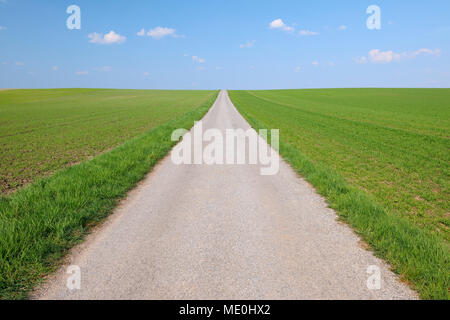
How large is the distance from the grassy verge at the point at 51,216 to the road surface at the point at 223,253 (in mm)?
272

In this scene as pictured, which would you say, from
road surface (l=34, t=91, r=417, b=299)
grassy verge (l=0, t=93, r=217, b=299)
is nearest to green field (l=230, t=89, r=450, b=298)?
road surface (l=34, t=91, r=417, b=299)

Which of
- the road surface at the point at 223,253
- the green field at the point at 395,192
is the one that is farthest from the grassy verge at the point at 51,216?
the green field at the point at 395,192

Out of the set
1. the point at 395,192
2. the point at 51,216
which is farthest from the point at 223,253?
the point at 395,192

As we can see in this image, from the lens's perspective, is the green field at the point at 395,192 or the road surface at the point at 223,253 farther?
the green field at the point at 395,192

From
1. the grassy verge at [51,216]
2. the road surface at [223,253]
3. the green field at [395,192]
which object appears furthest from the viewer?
the green field at [395,192]

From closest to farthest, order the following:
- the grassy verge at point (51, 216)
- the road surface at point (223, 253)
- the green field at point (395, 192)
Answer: the road surface at point (223, 253), the grassy verge at point (51, 216), the green field at point (395, 192)

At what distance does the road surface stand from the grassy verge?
0.89ft

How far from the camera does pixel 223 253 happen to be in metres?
3.52

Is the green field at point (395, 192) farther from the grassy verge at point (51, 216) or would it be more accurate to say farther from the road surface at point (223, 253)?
the grassy verge at point (51, 216)

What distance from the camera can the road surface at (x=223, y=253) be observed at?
2.81m

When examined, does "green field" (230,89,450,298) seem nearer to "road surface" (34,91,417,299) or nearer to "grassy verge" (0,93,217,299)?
"road surface" (34,91,417,299)

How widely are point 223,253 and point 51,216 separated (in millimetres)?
3198

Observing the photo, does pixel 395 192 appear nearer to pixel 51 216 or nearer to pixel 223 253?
pixel 223 253
